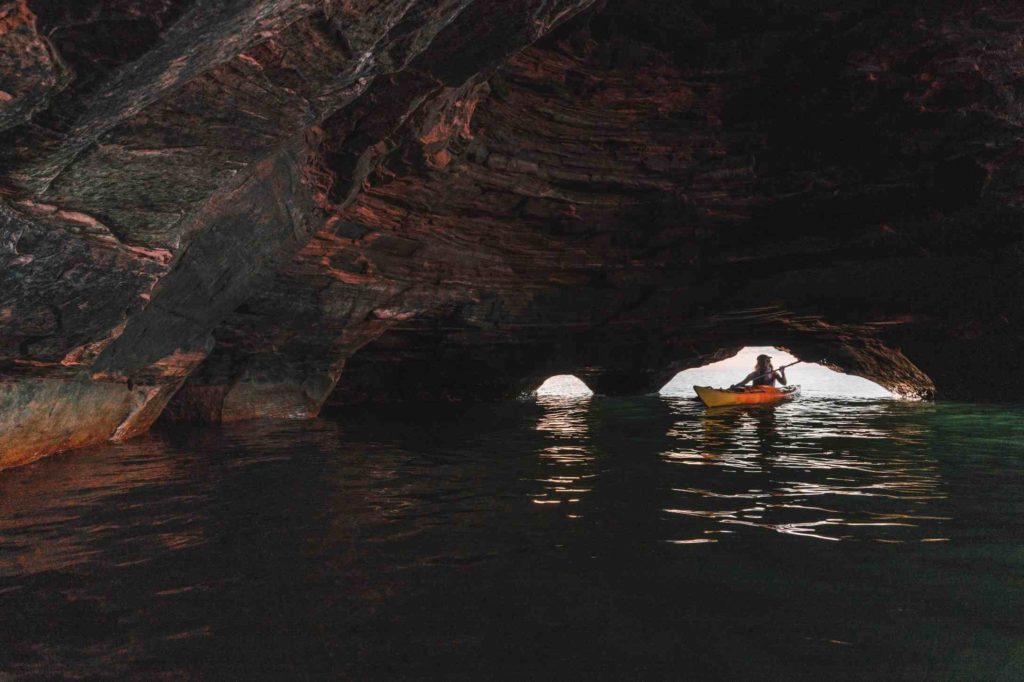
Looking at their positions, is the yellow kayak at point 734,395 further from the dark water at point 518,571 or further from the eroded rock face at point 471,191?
the dark water at point 518,571

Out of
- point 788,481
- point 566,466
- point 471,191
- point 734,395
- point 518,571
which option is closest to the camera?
point 518,571

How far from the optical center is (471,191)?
1138 cm

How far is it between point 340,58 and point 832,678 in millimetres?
4825

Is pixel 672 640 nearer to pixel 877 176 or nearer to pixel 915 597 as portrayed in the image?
pixel 915 597

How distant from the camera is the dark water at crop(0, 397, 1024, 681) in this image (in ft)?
7.40

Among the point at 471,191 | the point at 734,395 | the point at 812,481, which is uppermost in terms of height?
the point at 471,191

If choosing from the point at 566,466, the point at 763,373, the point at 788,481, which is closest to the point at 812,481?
the point at 788,481

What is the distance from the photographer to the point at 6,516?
175 inches

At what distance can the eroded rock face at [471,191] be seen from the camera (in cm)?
440

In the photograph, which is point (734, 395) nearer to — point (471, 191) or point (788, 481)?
point (471, 191)

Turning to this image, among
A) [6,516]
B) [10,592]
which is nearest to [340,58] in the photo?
[10,592]

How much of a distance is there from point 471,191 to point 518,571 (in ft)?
30.3

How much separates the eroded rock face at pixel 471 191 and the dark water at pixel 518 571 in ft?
8.38

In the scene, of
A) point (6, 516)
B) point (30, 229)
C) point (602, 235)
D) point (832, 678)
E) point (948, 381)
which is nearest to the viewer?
point (832, 678)
